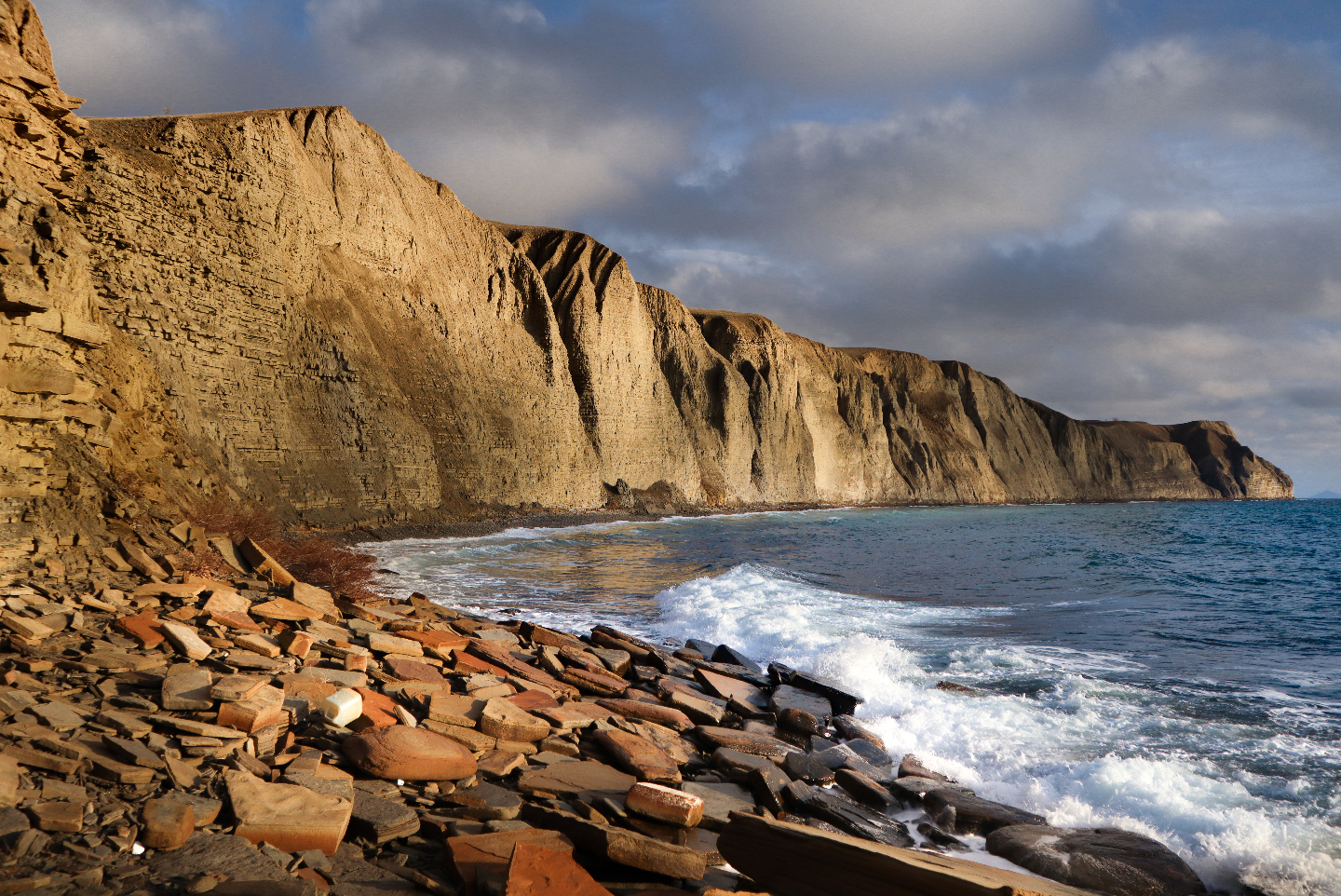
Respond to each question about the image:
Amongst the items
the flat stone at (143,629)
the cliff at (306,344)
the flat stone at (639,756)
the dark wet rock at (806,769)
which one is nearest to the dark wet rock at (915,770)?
the dark wet rock at (806,769)

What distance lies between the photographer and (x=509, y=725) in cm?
487

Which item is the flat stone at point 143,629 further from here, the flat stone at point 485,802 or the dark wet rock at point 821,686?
the dark wet rock at point 821,686

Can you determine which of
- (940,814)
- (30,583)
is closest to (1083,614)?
(940,814)

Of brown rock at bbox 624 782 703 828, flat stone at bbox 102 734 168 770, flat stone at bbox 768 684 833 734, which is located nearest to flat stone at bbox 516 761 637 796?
brown rock at bbox 624 782 703 828

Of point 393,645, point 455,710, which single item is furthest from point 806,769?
point 393,645

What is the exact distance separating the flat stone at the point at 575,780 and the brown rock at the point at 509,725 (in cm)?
45

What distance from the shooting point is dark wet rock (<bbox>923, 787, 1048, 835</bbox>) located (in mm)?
5238

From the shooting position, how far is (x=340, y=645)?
6.12 metres

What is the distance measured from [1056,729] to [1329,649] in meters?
8.63

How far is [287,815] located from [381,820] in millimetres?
405

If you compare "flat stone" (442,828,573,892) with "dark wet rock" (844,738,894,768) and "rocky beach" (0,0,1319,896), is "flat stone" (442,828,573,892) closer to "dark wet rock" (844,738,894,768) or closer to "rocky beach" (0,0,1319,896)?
"rocky beach" (0,0,1319,896)

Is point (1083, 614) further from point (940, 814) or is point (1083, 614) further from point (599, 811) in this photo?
point (599, 811)

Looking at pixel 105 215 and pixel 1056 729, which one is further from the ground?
pixel 105 215

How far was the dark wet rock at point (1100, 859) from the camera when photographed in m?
4.54
